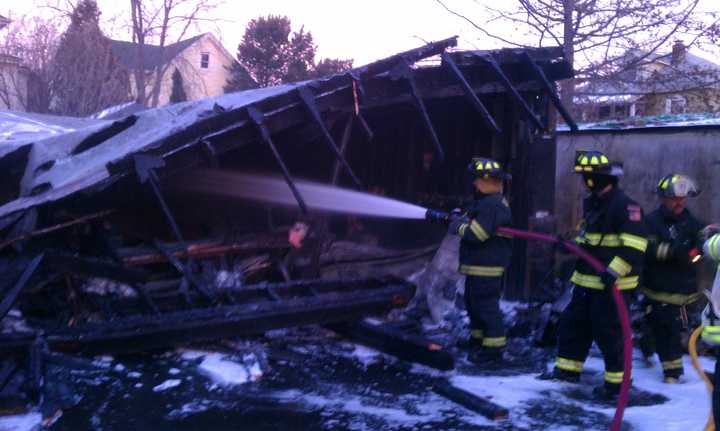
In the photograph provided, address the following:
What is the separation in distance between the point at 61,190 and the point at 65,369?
1888 mm

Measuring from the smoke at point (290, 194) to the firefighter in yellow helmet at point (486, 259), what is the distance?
1328 mm

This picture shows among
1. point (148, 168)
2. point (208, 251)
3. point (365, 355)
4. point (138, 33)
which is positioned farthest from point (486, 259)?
point (138, 33)

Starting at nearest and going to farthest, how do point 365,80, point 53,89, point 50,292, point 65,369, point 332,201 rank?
1. point 65,369
2. point 50,292
3. point 365,80
4. point 332,201
5. point 53,89

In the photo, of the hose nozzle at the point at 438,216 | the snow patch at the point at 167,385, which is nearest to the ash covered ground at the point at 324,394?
the snow patch at the point at 167,385

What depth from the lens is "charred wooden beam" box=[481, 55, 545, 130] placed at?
7961 millimetres

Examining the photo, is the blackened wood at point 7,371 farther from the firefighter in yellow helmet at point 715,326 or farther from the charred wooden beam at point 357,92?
the firefighter in yellow helmet at point 715,326

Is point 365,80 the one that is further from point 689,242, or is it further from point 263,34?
point 263,34

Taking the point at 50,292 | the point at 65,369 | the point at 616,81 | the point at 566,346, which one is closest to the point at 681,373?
the point at 566,346

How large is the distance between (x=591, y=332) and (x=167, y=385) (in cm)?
352

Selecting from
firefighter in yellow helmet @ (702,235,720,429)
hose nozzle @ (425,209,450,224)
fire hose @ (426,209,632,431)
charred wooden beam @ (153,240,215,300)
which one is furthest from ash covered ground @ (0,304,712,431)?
hose nozzle @ (425,209,450,224)

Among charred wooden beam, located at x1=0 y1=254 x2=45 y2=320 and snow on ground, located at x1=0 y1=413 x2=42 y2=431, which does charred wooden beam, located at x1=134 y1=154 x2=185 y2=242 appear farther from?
snow on ground, located at x1=0 y1=413 x2=42 y2=431

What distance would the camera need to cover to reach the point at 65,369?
5.43 metres

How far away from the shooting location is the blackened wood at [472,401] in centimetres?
512

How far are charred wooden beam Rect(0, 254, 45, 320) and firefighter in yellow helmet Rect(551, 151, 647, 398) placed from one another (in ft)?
15.0
